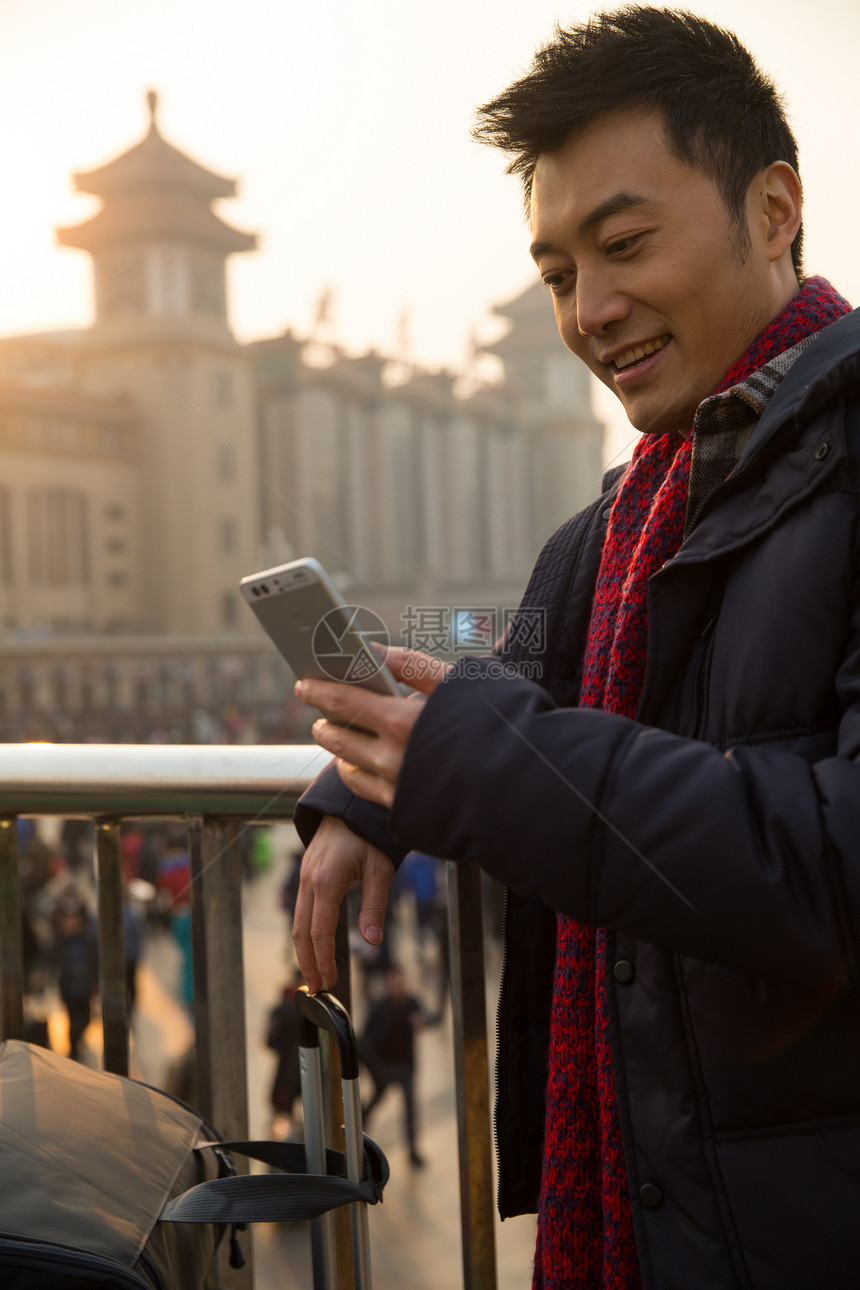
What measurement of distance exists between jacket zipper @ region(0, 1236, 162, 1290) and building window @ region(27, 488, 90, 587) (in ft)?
68.8

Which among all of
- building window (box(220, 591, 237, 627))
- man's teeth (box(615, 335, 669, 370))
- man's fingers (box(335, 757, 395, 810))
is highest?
building window (box(220, 591, 237, 627))

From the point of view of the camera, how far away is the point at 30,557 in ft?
66.8

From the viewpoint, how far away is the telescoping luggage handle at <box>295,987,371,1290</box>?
0.72 metres

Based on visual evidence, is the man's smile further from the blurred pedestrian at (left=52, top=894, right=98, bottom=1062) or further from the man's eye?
the blurred pedestrian at (left=52, top=894, right=98, bottom=1062)

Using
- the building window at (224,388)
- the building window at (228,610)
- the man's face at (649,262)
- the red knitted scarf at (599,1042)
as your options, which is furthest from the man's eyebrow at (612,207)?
the building window at (224,388)

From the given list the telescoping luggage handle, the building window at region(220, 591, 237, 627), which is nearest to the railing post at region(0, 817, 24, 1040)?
the telescoping luggage handle

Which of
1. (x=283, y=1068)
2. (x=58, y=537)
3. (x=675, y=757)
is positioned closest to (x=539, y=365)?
(x=58, y=537)

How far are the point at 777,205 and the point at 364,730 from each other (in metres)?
0.42

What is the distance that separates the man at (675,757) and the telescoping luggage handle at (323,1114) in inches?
1.4

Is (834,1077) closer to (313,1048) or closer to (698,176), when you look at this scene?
(313,1048)

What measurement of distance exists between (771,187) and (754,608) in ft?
0.95

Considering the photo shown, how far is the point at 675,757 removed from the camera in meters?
0.52

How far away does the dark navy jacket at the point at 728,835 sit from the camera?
51cm

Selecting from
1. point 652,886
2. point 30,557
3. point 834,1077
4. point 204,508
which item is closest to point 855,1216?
point 834,1077
